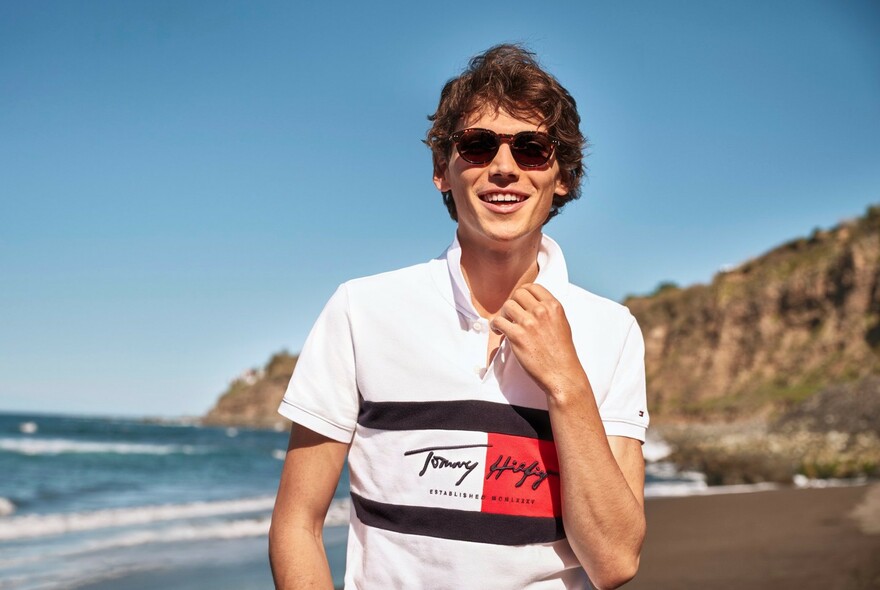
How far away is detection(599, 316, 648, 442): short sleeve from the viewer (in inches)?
75.9

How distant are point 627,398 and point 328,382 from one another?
2.40ft

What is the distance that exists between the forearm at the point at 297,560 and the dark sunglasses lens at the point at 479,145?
3.25 ft

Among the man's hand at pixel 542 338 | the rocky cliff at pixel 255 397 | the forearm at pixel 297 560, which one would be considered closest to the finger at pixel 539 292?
the man's hand at pixel 542 338

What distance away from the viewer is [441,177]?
7.41ft

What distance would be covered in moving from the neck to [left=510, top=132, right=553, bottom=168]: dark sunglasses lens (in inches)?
7.9

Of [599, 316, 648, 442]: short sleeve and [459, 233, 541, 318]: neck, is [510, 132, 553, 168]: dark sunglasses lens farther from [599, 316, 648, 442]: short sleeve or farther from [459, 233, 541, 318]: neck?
[599, 316, 648, 442]: short sleeve

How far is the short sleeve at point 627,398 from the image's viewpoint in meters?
1.93

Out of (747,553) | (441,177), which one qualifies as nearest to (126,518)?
(747,553)

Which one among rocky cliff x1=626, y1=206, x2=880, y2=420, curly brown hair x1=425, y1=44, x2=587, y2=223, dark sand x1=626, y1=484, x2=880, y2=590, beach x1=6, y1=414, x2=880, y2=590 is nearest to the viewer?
curly brown hair x1=425, y1=44, x2=587, y2=223

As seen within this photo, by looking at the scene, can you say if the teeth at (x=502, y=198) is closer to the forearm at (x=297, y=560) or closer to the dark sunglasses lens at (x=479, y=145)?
the dark sunglasses lens at (x=479, y=145)

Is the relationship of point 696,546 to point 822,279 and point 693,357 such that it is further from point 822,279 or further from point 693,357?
point 693,357

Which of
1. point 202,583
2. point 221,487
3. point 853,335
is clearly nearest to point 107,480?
point 221,487

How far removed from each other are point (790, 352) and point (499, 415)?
42.9 metres

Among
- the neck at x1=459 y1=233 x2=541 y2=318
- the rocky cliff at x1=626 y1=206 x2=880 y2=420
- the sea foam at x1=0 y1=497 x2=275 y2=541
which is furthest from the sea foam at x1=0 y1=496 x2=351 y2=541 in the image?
the rocky cliff at x1=626 y1=206 x2=880 y2=420
